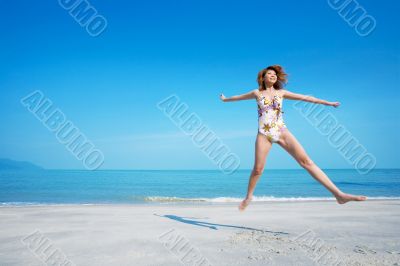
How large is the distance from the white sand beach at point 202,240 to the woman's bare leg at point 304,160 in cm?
70

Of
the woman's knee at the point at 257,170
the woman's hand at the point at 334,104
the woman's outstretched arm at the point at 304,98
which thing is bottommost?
the woman's knee at the point at 257,170

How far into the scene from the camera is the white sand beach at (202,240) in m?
3.56

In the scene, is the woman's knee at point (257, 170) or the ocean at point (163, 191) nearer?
the woman's knee at point (257, 170)

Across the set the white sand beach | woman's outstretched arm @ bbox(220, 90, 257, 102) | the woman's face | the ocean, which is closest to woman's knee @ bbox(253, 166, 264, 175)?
the white sand beach

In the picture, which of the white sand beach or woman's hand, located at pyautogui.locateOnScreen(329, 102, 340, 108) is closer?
the white sand beach

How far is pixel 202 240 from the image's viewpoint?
4.45 metres

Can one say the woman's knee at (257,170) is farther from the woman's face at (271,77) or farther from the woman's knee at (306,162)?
the woman's face at (271,77)

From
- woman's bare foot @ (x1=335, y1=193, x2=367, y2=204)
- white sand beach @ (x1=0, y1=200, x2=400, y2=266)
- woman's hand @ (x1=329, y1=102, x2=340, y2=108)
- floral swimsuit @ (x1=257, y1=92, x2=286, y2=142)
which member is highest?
woman's hand @ (x1=329, y1=102, x2=340, y2=108)

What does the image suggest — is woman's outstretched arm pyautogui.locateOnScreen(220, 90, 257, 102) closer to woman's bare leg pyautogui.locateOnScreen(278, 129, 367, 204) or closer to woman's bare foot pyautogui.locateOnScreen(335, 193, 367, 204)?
woman's bare leg pyautogui.locateOnScreen(278, 129, 367, 204)

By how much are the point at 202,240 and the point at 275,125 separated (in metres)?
2.07

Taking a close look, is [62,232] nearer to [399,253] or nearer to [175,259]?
[175,259]

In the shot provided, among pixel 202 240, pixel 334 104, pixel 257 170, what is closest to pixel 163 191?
pixel 257 170

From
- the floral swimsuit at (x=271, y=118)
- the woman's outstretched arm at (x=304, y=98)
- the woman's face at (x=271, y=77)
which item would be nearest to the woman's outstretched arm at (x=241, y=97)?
the floral swimsuit at (x=271, y=118)

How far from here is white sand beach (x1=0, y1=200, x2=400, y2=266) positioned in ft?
11.7
